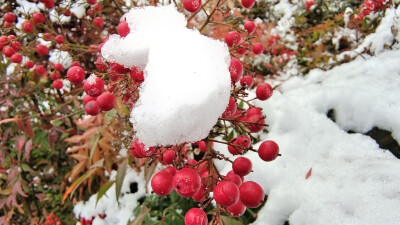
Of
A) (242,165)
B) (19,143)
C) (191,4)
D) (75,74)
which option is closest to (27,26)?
(19,143)

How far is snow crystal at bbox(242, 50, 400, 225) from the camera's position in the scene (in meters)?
1.07

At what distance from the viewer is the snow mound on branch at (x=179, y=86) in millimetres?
708

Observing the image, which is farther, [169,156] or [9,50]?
[9,50]

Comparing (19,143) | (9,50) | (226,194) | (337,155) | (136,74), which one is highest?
(136,74)

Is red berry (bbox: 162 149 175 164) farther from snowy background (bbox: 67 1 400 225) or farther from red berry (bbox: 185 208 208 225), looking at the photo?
snowy background (bbox: 67 1 400 225)

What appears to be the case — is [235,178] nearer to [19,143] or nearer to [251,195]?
[251,195]

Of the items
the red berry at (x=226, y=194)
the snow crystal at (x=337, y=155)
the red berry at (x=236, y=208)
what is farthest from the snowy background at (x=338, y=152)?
the red berry at (x=226, y=194)

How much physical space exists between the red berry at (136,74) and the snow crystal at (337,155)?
75cm

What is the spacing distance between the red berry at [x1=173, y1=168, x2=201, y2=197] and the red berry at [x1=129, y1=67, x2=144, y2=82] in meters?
0.29

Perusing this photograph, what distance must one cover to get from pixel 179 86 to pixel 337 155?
2.81 feet

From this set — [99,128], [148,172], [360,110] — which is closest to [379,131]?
[360,110]

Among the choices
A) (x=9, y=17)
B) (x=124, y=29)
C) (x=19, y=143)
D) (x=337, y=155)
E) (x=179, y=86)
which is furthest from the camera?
(x=19, y=143)

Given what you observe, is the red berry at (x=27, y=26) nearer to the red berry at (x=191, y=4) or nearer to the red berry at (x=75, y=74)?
the red berry at (x=75, y=74)

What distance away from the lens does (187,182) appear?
2.72ft
